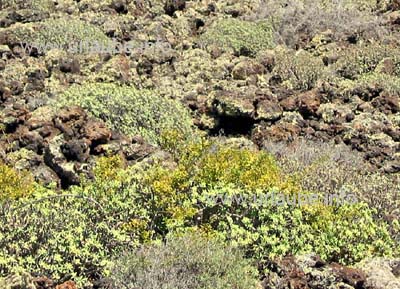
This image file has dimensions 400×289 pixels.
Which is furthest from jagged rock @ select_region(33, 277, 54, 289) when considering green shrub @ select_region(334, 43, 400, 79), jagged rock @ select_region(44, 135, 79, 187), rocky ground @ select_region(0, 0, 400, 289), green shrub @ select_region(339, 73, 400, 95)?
green shrub @ select_region(334, 43, 400, 79)

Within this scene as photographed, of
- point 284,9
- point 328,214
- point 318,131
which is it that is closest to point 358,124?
point 318,131

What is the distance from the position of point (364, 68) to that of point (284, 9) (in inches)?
167

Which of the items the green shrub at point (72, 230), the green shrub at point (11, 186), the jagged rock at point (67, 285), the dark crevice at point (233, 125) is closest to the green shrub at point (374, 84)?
the dark crevice at point (233, 125)

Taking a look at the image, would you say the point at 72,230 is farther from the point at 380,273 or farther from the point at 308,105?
the point at 308,105

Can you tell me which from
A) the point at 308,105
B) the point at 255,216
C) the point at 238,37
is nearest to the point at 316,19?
the point at 238,37

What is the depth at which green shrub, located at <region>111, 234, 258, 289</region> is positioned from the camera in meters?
5.05

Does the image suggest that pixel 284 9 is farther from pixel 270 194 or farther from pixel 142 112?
pixel 270 194

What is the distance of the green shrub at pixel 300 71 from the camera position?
12.2 m

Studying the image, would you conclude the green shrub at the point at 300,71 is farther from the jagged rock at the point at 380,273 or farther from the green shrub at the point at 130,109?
the jagged rock at the point at 380,273

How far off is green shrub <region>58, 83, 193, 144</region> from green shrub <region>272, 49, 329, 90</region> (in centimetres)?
231

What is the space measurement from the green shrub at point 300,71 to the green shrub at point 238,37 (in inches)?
36.2

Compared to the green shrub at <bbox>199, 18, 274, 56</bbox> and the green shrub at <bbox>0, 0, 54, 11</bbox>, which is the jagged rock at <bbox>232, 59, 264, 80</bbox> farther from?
the green shrub at <bbox>0, 0, 54, 11</bbox>

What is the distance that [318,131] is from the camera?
10164mm

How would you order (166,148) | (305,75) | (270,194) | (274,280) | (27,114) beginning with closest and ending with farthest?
(274,280) → (270,194) → (166,148) → (27,114) → (305,75)
